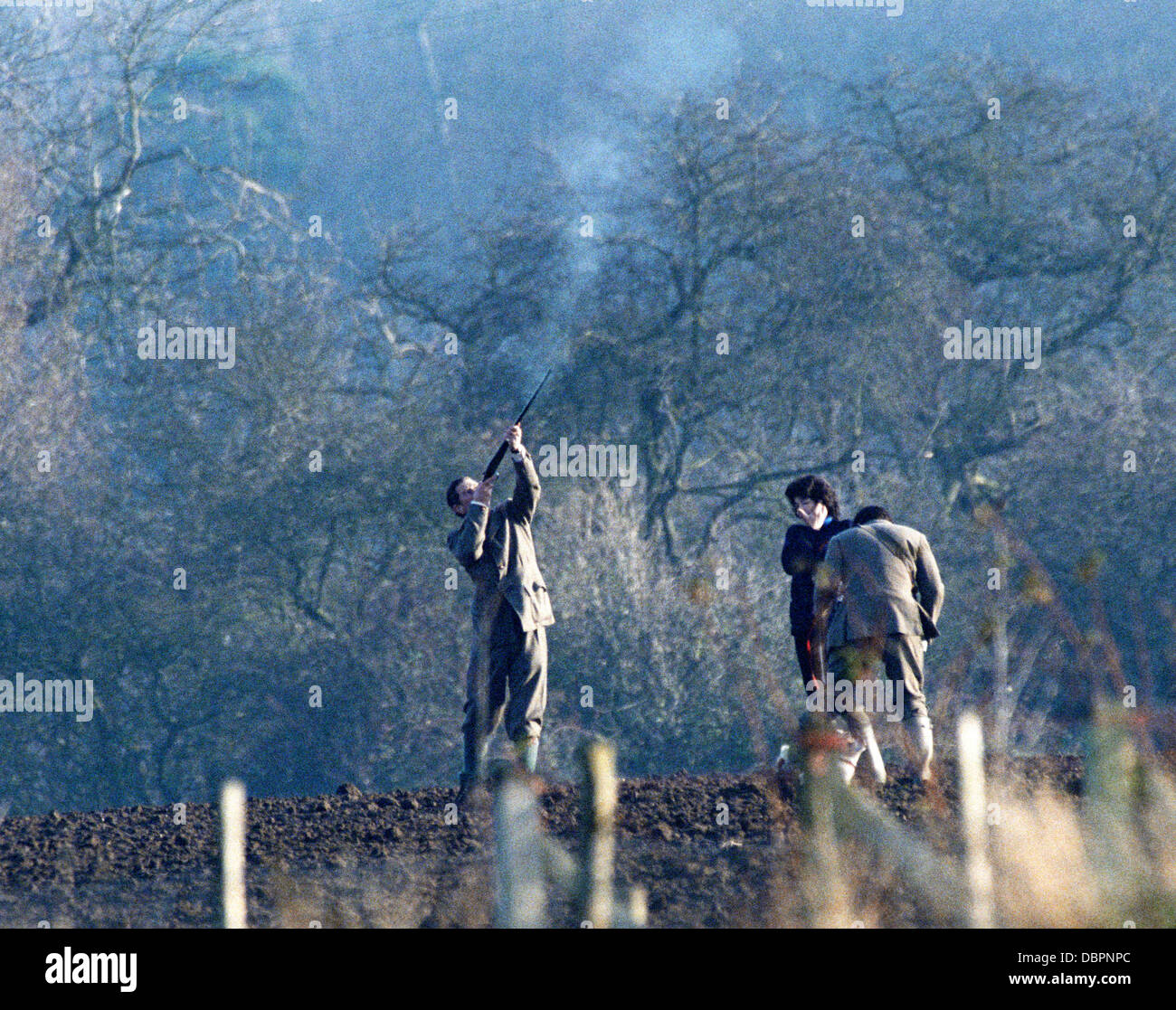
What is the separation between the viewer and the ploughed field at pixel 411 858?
210 inches

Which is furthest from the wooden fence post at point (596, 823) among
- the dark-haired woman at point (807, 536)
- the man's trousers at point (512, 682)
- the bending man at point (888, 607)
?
the dark-haired woman at point (807, 536)

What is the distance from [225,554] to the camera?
18953 mm

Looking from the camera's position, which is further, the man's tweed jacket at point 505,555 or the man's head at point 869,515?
the man's head at point 869,515

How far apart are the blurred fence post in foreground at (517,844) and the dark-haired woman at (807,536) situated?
4912mm

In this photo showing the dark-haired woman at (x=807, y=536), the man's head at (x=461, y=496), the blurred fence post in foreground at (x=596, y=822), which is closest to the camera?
the blurred fence post in foreground at (x=596, y=822)

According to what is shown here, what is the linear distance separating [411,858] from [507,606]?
1.47m

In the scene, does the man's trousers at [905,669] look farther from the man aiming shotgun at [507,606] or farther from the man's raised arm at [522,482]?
the man's raised arm at [522,482]

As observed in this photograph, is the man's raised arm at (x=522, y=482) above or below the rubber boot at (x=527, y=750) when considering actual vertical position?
above

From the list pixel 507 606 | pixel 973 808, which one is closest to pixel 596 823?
pixel 973 808

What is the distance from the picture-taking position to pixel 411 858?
21.6ft

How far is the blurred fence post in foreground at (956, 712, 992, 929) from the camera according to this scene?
2.82 m

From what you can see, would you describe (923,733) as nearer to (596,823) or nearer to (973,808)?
(973,808)
